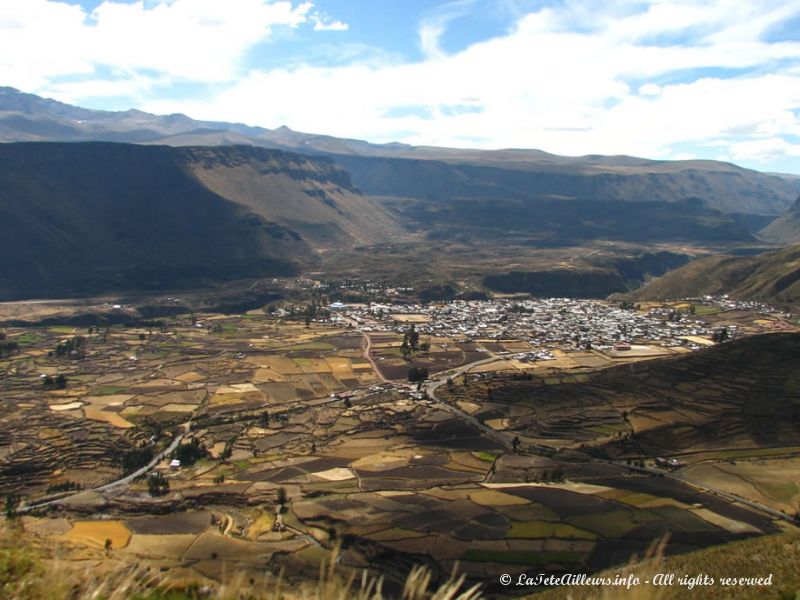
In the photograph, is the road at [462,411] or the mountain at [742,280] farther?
the mountain at [742,280]

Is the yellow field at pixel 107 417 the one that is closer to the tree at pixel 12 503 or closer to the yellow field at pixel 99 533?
the tree at pixel 12 503

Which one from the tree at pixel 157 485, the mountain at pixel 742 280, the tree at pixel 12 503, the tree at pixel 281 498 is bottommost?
the tree at pixel 12 503

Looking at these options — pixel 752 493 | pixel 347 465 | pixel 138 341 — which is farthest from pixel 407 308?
pixel 752 493

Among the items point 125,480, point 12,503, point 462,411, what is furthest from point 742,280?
point 12,503

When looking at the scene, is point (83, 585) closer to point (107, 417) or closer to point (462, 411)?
point (462, 411)

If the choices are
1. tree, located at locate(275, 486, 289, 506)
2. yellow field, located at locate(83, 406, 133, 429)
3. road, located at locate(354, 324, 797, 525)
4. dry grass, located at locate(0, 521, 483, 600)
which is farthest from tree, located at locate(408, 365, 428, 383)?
dry grass, located at locate(0, 521, 483, 600)

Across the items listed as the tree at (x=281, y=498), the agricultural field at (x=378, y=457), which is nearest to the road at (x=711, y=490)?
the agricultural field at (x=378, y=457)
